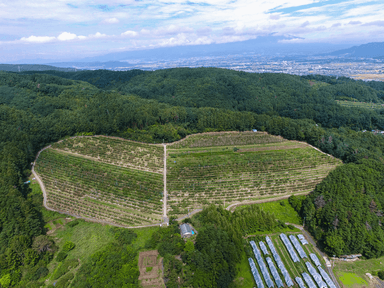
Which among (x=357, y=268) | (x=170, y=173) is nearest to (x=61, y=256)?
(x=170, y=173)

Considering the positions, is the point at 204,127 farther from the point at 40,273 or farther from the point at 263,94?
the point at 40,273

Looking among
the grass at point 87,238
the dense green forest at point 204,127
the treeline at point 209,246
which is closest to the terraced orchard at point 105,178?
the grass at point 87,238

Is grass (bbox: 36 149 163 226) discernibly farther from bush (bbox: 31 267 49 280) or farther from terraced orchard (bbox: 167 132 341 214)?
bush (bbox: 31 267 49 280)

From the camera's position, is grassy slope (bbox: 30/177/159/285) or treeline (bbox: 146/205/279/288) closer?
treeline (bbox: 146/205/279/288)

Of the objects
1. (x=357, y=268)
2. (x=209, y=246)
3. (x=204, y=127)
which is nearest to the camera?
(x=209, y=246)

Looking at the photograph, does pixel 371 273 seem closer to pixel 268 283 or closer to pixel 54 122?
pixel 268 283

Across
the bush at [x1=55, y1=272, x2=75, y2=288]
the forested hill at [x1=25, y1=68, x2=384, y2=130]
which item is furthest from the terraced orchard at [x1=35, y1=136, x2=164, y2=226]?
the forested hill at [x1=25, y1=68, x2=384, y2=130]

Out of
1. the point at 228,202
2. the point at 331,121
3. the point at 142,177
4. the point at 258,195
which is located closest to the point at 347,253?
the point at 258,195
